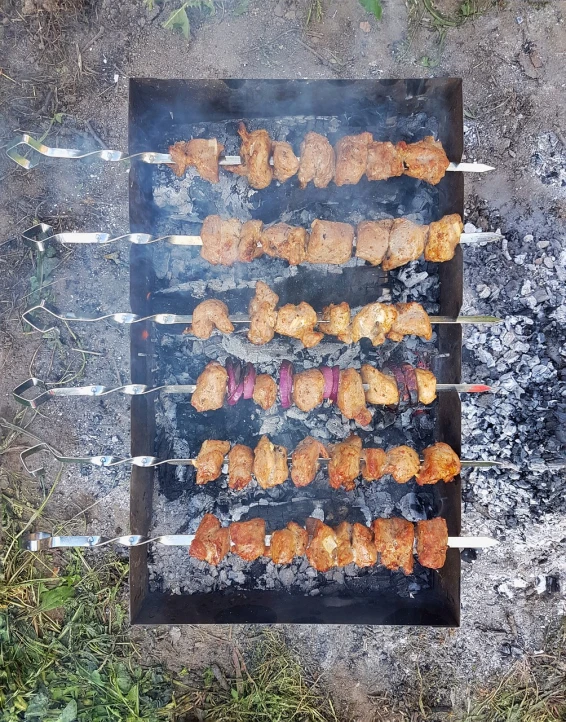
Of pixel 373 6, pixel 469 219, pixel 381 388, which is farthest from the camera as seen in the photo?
pixel 469 219

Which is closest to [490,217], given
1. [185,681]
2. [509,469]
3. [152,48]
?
[509,469]

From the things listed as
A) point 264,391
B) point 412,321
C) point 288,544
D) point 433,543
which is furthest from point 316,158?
point 433,543

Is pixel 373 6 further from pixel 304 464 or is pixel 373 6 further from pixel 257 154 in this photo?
pixel 304 464

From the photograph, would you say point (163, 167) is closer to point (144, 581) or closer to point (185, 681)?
point (144, 581)

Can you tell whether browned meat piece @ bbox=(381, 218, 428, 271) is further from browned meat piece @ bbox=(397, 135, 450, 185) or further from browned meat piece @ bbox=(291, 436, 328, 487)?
browned meat piece @ bbox=(291, 436, 328, 487)

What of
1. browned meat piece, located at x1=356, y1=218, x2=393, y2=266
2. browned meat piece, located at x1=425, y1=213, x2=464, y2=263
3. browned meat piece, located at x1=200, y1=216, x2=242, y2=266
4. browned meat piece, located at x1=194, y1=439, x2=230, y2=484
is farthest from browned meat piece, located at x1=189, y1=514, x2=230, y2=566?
browned meat piece, located at x1=425, y1=213, x2=464, y2=263

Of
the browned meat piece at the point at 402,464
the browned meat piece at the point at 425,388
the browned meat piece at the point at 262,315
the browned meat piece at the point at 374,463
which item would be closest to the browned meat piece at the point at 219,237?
A: the browned meat piece at the point at 262,315
